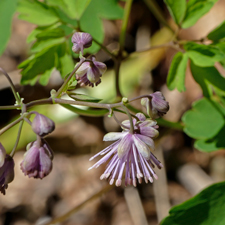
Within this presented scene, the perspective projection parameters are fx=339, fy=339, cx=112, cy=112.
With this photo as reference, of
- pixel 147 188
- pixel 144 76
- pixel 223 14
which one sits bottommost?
pixel 147 188

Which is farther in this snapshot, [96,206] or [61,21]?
[96,206]

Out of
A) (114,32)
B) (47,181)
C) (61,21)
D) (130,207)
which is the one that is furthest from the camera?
(114,32)

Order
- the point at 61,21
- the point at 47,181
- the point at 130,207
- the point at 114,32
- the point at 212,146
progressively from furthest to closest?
the point at 114,32, the point at 47,181, the point at 130,207, the point at 212,146, the point at 61,21

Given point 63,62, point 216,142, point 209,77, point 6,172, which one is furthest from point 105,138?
point 216,142

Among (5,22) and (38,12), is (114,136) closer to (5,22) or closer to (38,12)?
(38,12)

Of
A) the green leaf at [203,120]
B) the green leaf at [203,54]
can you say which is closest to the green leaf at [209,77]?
the green leaf at [203,54]

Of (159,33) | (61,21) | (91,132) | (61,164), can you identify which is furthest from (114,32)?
(61,21)

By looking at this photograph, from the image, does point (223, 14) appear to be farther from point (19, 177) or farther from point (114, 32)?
point (19, 177)
